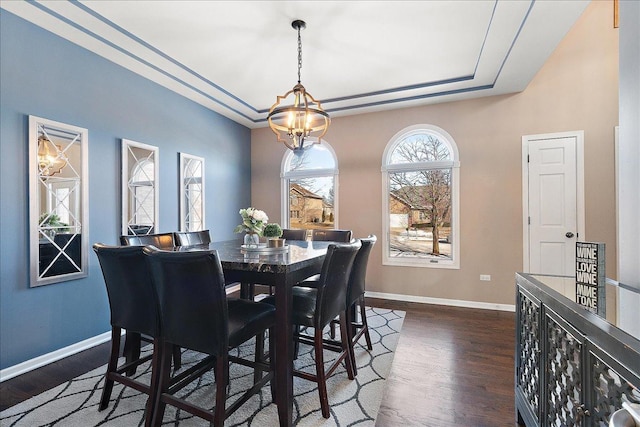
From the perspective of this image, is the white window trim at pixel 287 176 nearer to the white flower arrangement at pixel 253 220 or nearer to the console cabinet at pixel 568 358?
the white flower arrangement at pixel 253 220

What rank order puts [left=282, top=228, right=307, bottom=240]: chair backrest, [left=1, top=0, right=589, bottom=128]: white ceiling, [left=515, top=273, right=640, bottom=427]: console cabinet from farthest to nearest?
[left=282, top=228, right=307, bottom=240]: chair backrest, [left=1, top=0, right=589, bottom=128]: white ceiling, [left=515, top=273, right=640, bottom=427]: console cabinet

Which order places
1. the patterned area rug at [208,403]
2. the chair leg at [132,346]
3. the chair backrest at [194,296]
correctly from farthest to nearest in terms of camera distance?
the chair leg at [132,346] → the patterned area rug at [208,403] → the chair backrest at [194,296]

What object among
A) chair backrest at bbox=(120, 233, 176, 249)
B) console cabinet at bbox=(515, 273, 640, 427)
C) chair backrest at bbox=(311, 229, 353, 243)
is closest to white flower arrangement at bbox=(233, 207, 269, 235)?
chair backrest at bbox=(120, 233, 176, 249)

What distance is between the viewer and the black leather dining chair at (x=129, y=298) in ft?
5.40

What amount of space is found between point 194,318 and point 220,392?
0.38 metres

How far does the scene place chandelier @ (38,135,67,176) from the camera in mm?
2447

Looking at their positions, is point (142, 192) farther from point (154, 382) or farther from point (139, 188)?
point (154, 382)

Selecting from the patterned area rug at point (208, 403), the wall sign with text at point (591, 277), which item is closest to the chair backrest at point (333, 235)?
the patterned area rug at point (208, 403)

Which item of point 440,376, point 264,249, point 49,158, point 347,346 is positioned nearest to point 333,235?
point 264,249

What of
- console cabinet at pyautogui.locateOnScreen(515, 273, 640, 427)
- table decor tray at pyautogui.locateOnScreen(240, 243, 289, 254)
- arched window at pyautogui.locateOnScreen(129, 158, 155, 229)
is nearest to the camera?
console cabinet at pyautogui.locateOnScreen(515, 273, 640, 427)

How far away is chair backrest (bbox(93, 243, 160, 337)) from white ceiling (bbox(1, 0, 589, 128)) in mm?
2004

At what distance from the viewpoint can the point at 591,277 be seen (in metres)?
1.34

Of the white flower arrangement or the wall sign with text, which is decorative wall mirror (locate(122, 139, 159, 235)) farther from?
the wall sign with text

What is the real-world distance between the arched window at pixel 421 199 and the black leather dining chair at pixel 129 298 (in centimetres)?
331
